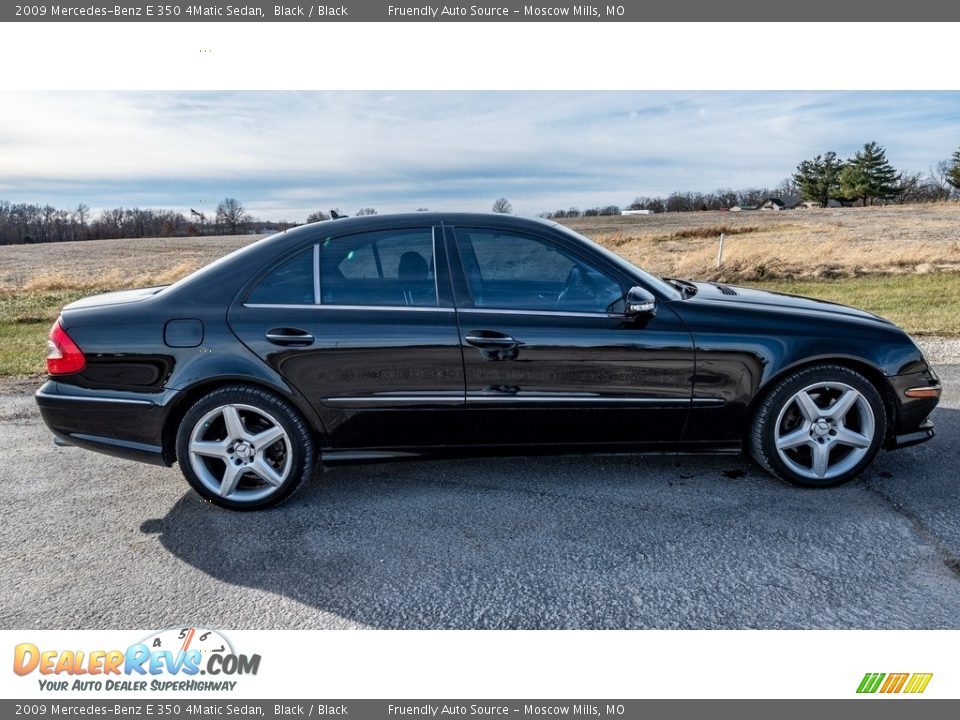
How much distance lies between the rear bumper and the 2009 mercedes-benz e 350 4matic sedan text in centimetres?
1

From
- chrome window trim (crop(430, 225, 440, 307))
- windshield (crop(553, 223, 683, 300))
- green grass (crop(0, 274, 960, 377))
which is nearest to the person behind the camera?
chrome window trim (crop(430, 225, 440, 307))

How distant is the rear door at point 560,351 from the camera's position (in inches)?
144

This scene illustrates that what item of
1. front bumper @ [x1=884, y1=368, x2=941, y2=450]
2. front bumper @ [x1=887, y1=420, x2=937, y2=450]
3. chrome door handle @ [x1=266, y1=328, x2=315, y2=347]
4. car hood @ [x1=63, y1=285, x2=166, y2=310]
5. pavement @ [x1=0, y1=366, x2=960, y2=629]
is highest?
car hood @ [x1=63, y1=285, x2=166, y2=310]

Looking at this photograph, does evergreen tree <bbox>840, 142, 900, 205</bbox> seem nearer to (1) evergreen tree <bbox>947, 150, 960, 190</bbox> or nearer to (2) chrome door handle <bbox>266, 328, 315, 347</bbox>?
(1) evergreen tree <bbox>947, 150, 960, 190</bbox>

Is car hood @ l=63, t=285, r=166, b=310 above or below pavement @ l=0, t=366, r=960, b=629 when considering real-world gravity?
above

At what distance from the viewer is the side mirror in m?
3.62

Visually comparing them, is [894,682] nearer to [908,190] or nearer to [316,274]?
[316,274]

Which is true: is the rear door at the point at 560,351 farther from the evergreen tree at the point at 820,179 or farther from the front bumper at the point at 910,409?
the evergreen tree at the point at 820,179

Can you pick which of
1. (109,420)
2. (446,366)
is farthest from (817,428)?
(109,420)

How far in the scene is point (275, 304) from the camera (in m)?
3.68

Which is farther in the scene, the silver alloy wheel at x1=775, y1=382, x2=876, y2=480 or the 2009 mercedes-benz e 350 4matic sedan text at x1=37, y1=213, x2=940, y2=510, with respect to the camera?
the silver alloy wheel at x1=775, y1=382, x2=876, y2=480

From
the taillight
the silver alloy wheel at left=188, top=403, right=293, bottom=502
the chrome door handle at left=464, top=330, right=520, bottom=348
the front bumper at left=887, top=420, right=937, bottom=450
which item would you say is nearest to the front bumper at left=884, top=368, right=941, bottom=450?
the front bumper at left=887, top=420, right=937, bottom=450

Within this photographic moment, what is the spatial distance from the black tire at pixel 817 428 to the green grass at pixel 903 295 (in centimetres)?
506
